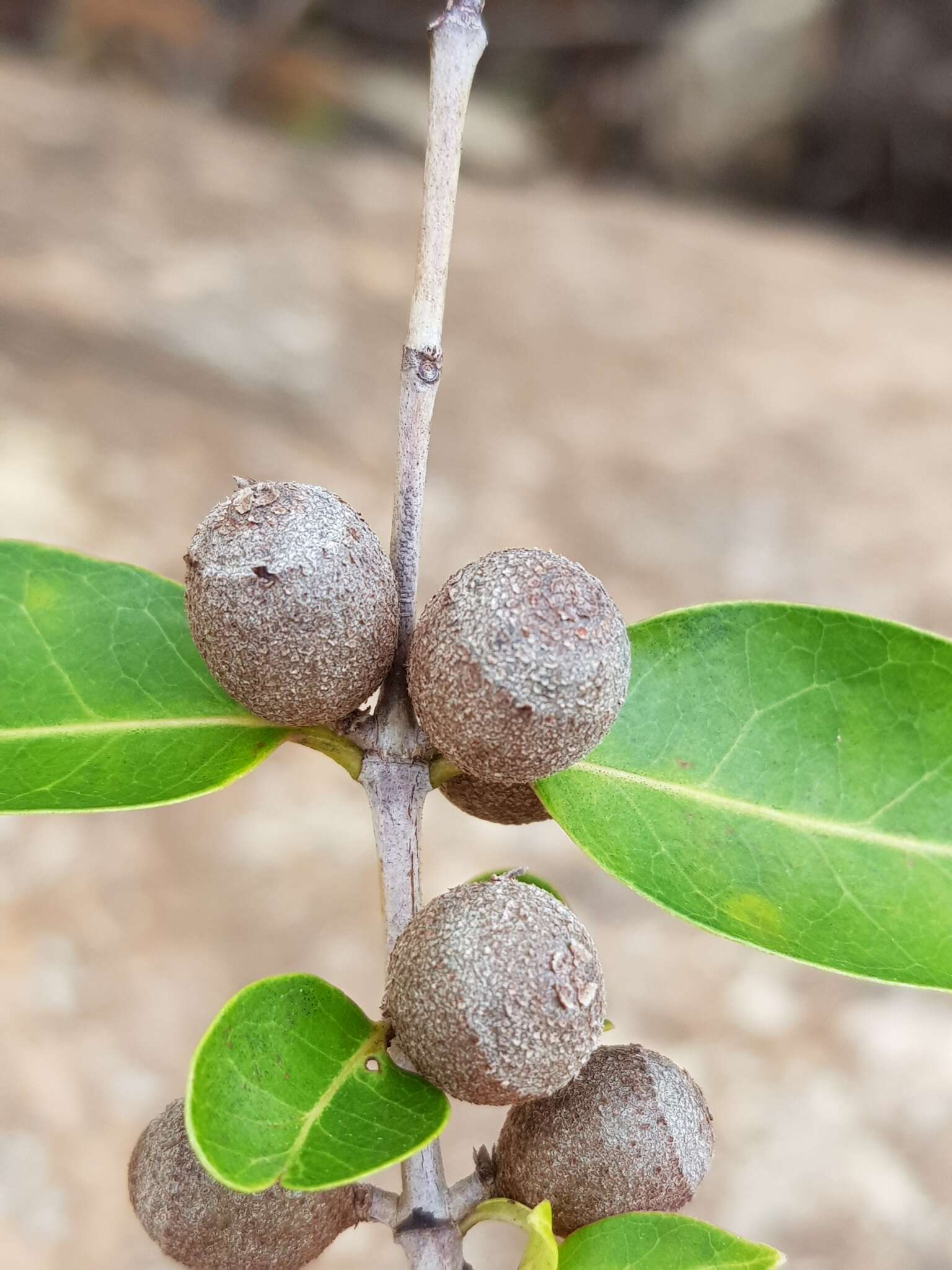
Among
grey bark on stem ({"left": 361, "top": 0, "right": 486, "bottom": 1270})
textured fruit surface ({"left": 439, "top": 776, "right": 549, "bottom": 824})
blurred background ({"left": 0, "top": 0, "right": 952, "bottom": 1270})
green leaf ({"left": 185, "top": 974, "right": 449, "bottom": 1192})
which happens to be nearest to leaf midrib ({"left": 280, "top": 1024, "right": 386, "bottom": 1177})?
green leaf ({"left": 185, "top": 974, "right": 449, "bottom": 1192})

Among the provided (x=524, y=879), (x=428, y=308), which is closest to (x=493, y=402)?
(x=524, y=879)

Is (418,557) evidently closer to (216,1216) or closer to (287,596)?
(287,596)

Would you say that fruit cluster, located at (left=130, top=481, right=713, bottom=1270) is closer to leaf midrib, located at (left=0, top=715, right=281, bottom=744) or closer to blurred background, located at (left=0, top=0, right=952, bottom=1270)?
leaf midrib, located at (left=0, top=715, right=281, bottom=744)

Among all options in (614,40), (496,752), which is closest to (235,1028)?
(496,752)

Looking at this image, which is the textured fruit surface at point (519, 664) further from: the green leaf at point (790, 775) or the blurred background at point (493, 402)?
the blurred background at point (493, 402)

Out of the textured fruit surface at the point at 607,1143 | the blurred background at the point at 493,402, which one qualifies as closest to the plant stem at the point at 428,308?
the textured fruit surface at the point at 607,1143

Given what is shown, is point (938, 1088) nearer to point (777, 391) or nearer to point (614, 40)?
point (777, 391)
